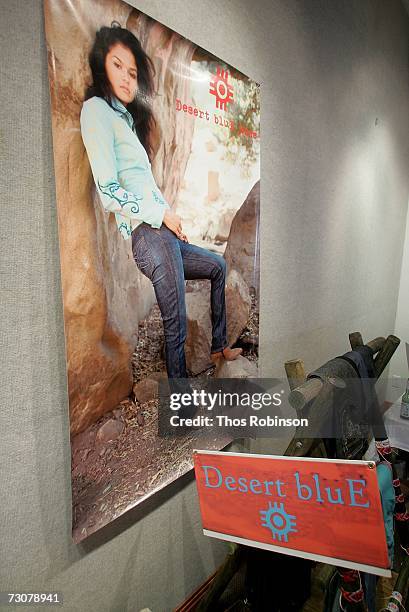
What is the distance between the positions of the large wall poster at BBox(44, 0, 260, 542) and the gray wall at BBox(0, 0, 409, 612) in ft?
0.17

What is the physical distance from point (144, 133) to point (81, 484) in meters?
0.97

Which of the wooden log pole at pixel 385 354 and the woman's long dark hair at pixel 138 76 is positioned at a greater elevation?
the woman's long dark hair at pixel 138 76

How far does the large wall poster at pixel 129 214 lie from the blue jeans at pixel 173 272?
0.6 inches

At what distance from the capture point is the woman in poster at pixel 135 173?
98 centimetres

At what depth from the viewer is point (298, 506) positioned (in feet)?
2.89

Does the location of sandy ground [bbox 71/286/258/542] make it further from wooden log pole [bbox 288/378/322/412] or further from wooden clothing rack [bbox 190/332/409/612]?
wooden log pole [bbox 288/378/322/412]

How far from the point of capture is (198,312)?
53.1 inches

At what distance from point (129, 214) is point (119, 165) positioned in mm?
128

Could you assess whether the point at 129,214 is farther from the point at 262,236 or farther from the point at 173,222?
the point at 262,236

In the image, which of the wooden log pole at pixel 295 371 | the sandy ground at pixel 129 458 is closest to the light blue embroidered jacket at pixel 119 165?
the sandy ground at pixel 129 458

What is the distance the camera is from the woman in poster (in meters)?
0.98

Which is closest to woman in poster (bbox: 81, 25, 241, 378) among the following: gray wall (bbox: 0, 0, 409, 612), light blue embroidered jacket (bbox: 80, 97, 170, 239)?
light blue embroidered jacket (bbox: 80, 97, 170, 239)

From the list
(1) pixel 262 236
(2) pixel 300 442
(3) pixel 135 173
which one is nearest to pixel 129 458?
(2) pixel 300 442

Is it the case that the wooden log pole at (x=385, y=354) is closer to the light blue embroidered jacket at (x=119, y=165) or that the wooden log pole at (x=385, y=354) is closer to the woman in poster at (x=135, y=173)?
the woman in poster at (x=135, y=173)
